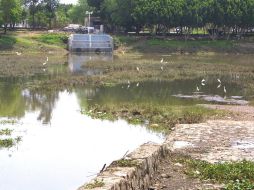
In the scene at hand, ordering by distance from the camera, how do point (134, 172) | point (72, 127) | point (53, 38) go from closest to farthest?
point (134, 172) < point (72, 127) < point (53, 38)

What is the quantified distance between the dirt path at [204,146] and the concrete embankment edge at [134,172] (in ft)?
1.34

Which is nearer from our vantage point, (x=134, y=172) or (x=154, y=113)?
(x=134, y=172)

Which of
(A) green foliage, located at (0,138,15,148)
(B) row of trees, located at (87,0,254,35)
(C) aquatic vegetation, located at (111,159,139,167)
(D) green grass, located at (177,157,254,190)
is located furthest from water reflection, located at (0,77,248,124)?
(B) row of trees, located at (87,0,254,35)

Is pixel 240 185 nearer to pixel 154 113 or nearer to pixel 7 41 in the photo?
pixel 154 113

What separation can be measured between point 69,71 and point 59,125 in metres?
25.9

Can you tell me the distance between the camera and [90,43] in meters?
82.6

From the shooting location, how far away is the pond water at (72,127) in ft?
56.1

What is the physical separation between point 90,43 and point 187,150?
216ft

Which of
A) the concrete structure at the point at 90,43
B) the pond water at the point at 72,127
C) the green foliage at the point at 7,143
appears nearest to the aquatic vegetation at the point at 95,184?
the pond water at the point at 72,127

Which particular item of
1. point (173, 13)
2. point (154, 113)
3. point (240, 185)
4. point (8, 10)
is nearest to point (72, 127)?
point (154, 113)

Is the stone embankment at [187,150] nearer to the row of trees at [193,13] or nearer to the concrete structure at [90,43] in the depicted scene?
the concrete structure at [90,43]

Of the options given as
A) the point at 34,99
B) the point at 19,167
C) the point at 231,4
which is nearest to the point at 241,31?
the point at 231,4

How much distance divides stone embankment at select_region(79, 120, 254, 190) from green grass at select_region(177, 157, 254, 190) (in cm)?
106

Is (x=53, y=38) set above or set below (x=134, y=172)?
below
